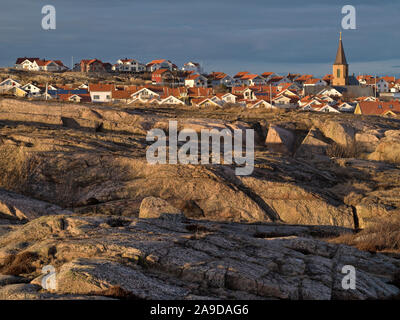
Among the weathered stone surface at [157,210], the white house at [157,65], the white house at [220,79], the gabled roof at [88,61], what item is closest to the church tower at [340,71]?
the white house at [220,79]

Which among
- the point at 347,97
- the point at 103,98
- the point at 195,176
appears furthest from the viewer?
the point at 347,97

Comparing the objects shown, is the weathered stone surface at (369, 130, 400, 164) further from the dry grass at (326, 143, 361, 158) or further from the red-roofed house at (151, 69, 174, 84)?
the red-roofed house at (151, 69, 174, 84)

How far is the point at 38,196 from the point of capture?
29.1m

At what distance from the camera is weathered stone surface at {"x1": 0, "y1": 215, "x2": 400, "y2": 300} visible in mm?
13820

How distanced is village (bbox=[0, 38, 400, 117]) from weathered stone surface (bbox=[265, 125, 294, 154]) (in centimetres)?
4280

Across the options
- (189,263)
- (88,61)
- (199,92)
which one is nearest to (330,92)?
(199,92)

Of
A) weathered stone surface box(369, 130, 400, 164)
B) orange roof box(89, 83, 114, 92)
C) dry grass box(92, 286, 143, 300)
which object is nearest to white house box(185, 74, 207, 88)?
orange roof box(89, 83, 114, 92)

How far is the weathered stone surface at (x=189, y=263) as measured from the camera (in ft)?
45.3

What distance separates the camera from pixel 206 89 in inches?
5197

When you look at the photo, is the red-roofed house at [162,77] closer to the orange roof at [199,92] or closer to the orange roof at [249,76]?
the orange roof at [249,76]
